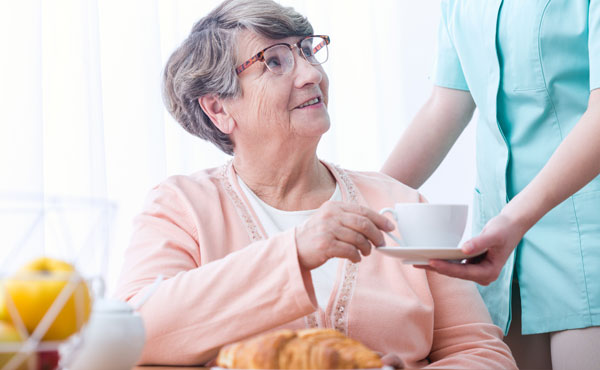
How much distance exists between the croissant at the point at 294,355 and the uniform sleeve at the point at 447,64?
1.35m

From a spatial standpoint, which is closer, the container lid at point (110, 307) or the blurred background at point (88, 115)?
the container lid at point (110, 307)

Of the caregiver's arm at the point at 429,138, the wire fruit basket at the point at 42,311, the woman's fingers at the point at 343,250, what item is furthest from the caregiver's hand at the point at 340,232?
the caregiver's arm at the point at 429,138

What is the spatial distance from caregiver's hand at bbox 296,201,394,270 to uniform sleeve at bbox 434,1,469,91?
0.94 meters

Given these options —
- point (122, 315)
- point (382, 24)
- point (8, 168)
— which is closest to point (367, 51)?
point (382, 24)

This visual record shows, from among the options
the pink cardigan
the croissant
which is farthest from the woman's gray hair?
the croissant

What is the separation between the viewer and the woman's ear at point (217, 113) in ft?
5.29

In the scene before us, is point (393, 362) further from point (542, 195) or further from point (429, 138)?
point (429, 138)

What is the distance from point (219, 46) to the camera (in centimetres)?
159

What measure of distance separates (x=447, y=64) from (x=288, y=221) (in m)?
0.72

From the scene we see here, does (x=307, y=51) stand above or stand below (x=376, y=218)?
above

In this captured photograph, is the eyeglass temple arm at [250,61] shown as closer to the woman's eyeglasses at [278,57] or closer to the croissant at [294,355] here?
the woman's eyeglasses at [278,57]

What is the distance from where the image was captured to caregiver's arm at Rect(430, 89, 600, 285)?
1.18m

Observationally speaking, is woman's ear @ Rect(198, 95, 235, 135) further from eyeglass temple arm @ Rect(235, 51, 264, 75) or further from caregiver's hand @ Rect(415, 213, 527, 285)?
caregiver's hand @ Rect(415, 213, 527, 285)

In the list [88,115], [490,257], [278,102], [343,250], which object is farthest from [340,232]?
[88,115]
